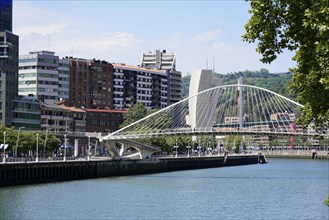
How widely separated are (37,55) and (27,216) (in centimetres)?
12701

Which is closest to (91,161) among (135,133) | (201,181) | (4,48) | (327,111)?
(201,181)

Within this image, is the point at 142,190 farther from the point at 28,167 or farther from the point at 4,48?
the point at 4,48

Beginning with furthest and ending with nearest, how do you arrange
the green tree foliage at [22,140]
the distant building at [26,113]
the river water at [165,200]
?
the distant building at [26,113] → the green tree foliage at [22,140] → the river water at [165,200]

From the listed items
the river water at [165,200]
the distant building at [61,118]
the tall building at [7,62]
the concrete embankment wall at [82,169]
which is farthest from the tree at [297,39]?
the distant building at [61,118]

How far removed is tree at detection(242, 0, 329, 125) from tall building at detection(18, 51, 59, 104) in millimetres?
165295

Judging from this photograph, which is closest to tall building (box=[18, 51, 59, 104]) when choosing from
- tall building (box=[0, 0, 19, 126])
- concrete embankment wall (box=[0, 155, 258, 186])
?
tall building (box=[0, 0, 19, 126])

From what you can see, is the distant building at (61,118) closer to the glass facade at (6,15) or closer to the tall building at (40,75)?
the tall building at (40,75)

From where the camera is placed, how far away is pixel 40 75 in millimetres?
185625

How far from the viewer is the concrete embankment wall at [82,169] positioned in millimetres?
90375

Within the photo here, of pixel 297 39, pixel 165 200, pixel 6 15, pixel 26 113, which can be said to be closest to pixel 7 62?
pixel 6 15

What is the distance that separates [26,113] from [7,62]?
1044 cm

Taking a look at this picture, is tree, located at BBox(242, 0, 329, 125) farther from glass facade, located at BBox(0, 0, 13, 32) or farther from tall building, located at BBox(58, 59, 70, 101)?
tall building, located at BBox(58, 59, 70, 101)

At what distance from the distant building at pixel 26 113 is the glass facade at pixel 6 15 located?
12248 millimetres

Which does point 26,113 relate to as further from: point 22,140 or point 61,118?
point 22,140
